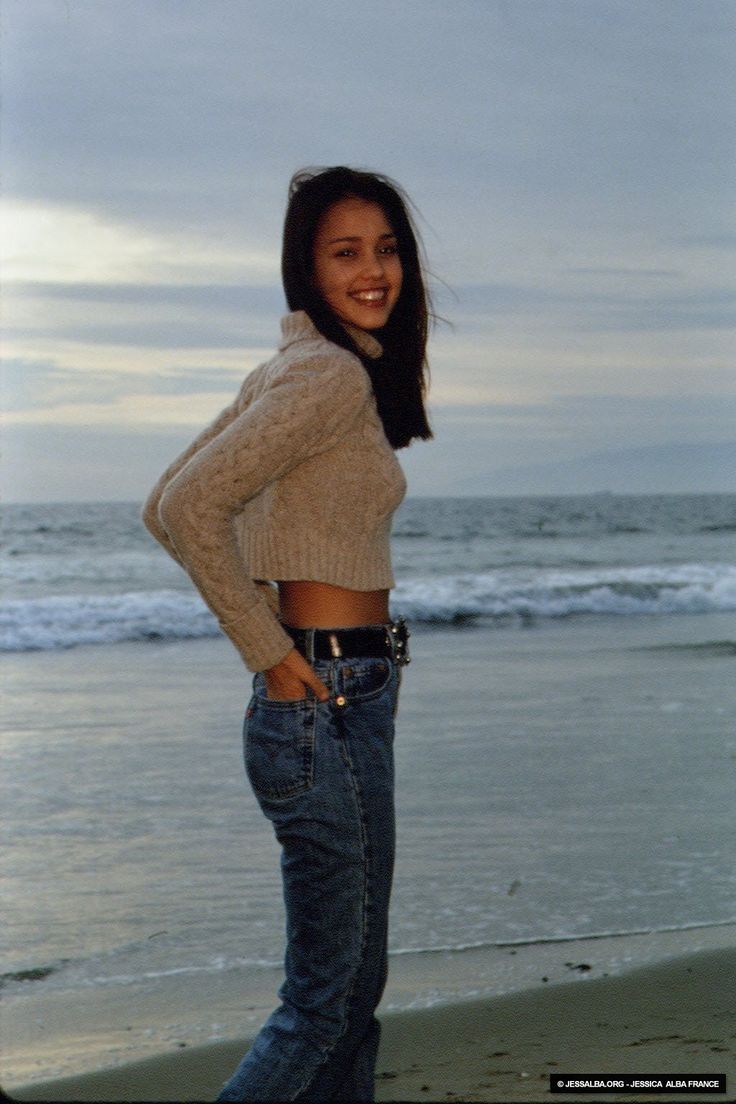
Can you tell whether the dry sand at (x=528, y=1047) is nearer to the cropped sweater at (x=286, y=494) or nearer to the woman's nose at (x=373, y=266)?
the cropped sweater at (x=286, y=494)

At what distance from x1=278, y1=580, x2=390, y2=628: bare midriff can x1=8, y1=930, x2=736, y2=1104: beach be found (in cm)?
137

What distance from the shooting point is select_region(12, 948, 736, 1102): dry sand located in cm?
311

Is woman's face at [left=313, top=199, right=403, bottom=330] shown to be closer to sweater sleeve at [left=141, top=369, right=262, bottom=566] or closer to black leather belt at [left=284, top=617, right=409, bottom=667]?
sweater sleeve at [left=141, top=369, right=262, bottom=566]

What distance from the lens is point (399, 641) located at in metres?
2.38

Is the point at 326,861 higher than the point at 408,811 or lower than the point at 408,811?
higher

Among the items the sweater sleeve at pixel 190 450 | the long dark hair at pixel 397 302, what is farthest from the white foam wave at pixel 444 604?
the long dark hair at pixel 397 302

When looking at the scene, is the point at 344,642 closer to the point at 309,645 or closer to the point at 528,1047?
the point at 309,645

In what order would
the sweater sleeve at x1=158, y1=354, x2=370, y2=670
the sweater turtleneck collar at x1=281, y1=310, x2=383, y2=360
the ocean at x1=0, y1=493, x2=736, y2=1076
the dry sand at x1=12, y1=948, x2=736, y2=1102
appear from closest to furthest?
the sweater sleeve at x1=158, y1=354, x2=370, y2=670
the sweater turtleneck collar at x1=281, y1=310, x2=383, y2=360
the dry sand at x1=12, y1=948, x2=736, y2=1102
the ocean at x1=0, y1=493, x2=736, y2=1076

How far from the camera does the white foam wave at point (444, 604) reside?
45.6 ft

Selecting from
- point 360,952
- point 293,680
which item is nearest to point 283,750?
point 293,680

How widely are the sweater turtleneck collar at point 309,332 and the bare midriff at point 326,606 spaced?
45 centimetres

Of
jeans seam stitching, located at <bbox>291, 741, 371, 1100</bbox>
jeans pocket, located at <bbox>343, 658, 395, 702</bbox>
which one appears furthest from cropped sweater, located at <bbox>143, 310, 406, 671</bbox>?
jeans seam stitching, located at <bbox>291, 741, 371, 1100</bbox>

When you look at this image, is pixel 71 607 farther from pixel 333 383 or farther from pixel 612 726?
pixel 333 383

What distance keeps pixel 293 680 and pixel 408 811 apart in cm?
362
